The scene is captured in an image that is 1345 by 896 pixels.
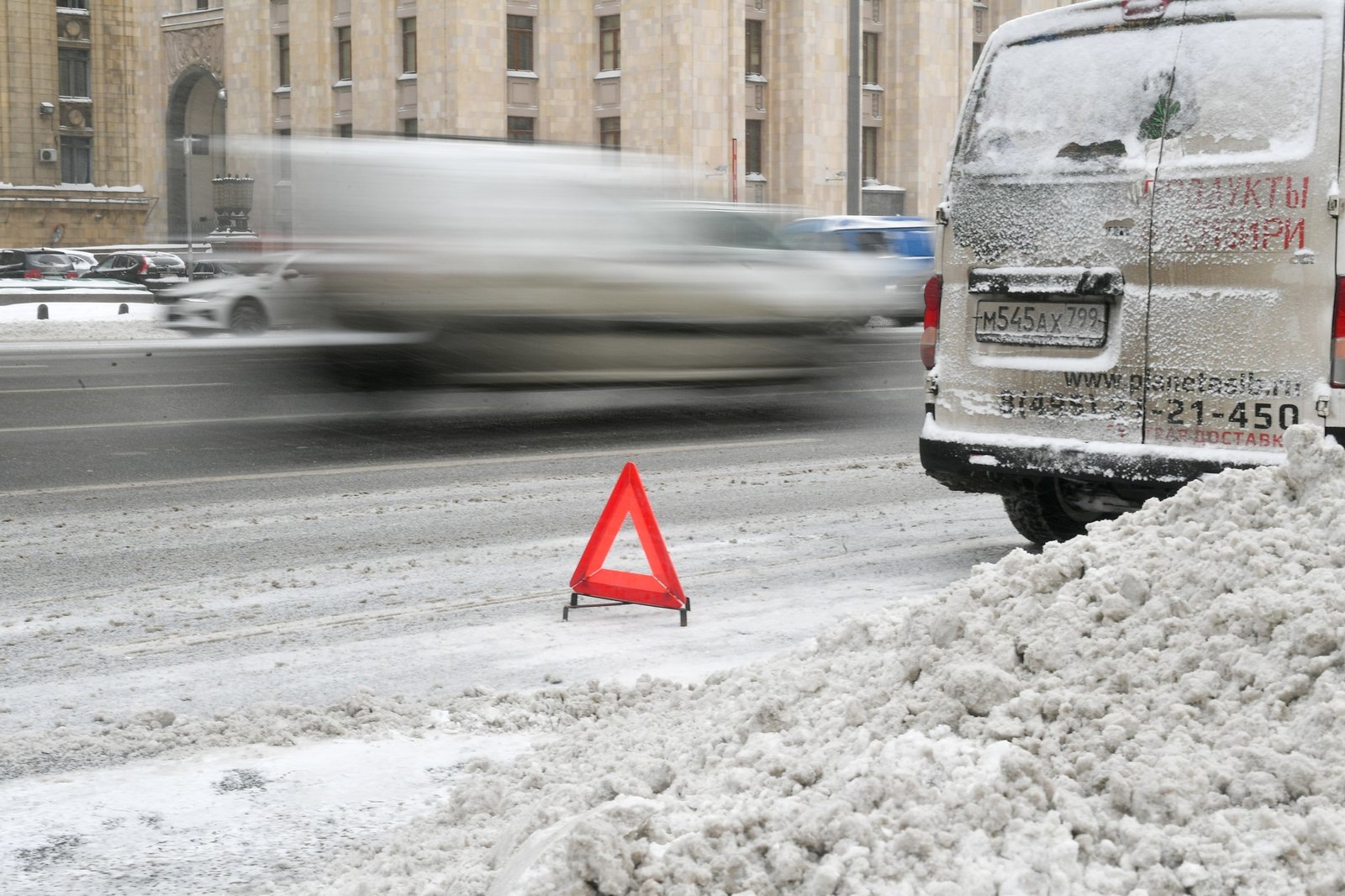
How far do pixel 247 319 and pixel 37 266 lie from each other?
29172mm

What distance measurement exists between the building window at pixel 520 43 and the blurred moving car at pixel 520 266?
39584 millimetres

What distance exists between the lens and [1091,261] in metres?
5.96

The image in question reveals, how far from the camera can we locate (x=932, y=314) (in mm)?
6605

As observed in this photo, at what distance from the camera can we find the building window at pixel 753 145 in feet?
172

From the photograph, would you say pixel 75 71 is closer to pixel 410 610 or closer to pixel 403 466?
pixel 403 466

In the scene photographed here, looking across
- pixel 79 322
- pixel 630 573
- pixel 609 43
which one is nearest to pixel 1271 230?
pixel 630 573

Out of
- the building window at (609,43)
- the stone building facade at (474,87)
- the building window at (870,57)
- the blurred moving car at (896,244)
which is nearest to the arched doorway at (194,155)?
the stone building facade at (474,87)

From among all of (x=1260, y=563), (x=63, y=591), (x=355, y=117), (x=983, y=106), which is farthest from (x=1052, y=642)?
(x=355, y=117)

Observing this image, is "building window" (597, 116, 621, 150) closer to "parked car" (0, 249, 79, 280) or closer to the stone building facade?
the stone building facade

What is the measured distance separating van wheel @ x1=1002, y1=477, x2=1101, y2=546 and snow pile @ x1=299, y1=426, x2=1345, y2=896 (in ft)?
8.85

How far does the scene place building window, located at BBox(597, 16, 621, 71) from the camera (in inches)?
2004

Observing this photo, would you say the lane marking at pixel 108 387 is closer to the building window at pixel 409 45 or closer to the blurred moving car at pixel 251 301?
the blurred moving car at pixel 251 301

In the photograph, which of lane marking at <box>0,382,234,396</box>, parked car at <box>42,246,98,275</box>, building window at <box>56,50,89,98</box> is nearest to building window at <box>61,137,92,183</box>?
building window at <box>56,50,89,98</box>

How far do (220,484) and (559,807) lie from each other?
20.4 ft
